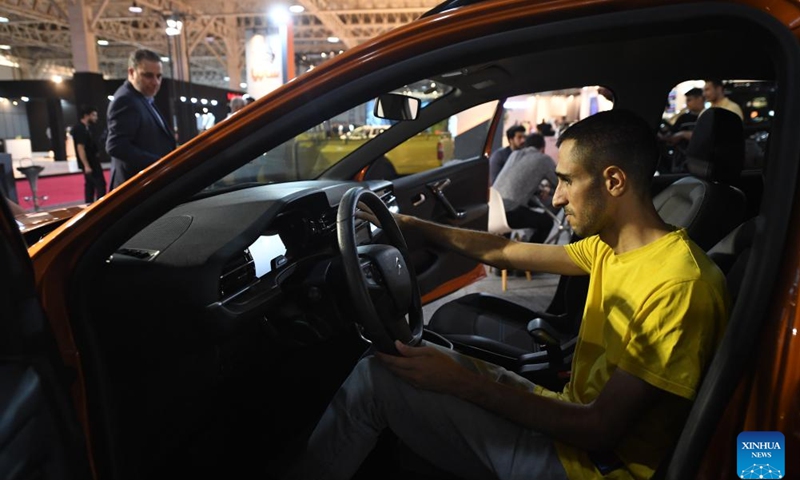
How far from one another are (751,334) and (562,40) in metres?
0.63

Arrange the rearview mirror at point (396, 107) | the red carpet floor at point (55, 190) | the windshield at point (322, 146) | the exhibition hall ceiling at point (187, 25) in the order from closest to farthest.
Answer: the rearview mirror at point (396, 107), the windshield at point (322, 146), the red carpet floor at point (55, 190), the exhibition hall ceiling at point (187, 25)

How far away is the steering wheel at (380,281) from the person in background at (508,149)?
443cm

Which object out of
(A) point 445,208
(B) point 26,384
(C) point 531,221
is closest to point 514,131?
(C) point 531,221

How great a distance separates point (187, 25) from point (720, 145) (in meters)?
21.9

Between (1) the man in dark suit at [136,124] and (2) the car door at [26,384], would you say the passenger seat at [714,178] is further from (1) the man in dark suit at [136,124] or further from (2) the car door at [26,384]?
(1) the man in dark suit at [136,124]

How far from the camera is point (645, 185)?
4.15 feet

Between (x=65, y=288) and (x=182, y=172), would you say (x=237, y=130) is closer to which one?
(x=182, y=172)

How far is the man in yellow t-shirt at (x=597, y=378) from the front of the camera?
3.57ft

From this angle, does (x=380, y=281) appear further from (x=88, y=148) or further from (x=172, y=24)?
(x=172, y=24)

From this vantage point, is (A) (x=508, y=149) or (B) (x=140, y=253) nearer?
(B) (x=140, y=253)

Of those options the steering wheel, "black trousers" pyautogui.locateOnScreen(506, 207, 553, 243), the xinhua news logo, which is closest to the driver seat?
the steering wheel

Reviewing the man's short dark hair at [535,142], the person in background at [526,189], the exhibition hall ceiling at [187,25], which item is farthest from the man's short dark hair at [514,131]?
the exhibition hall ceiling at [187,25]

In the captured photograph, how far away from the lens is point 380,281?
147cm

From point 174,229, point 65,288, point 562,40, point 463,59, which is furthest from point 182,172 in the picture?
point 562,40
